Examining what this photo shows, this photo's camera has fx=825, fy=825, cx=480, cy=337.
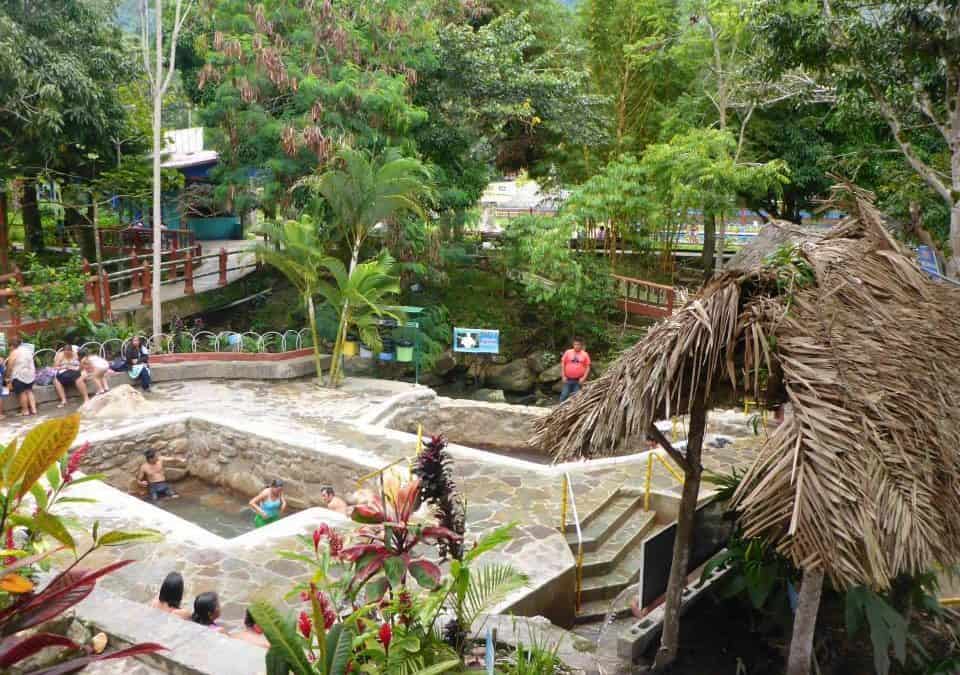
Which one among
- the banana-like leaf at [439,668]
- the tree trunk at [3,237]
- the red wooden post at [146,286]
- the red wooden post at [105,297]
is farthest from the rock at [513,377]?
the banana-like leaf at [439,668]

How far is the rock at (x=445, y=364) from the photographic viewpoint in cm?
1911

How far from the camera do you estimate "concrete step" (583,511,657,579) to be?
8.09 m

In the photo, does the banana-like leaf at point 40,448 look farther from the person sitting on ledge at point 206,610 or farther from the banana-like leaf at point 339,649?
the person sitting on ledge at point 206,610

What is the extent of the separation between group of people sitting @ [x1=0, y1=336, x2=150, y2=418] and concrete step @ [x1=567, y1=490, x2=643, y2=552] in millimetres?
7751

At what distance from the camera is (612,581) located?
803 cm

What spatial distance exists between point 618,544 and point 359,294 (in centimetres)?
646

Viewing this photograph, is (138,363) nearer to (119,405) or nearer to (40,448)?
(119,405)

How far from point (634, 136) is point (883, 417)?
63.9ft

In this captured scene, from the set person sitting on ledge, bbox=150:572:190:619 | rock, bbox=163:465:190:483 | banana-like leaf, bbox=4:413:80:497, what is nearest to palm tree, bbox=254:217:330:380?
rock, bbox=163:465:190:483

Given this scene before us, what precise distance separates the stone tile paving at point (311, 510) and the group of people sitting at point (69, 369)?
0.35m

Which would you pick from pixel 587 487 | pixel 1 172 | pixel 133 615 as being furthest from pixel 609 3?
pixel 133 615

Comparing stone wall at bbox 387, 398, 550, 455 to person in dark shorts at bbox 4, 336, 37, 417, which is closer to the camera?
person in dark shorts at bbox 4, 336, 37, 417

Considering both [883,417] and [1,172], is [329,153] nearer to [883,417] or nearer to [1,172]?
[1,172]

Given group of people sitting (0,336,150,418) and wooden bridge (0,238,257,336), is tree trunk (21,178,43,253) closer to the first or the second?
wooden bridge (0,238,257,336)
